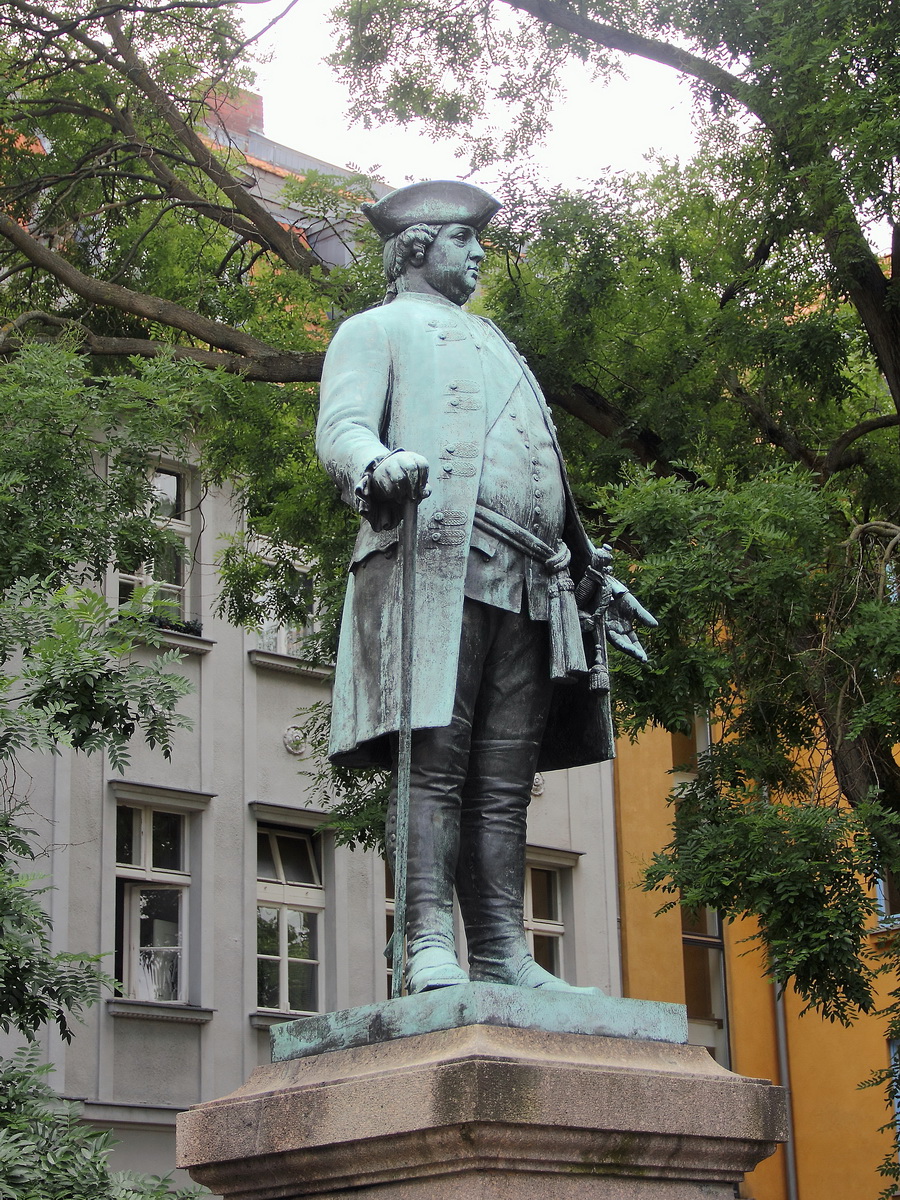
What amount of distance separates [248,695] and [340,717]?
13475 mm

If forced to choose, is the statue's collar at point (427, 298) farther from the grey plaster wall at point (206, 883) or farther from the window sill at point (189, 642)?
the window sill at point (189, 642)

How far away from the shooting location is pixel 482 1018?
3.96 metres

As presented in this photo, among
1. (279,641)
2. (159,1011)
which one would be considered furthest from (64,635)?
(279,641)

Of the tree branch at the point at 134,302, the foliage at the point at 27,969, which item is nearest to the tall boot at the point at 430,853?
the foliage at the point at 27,969

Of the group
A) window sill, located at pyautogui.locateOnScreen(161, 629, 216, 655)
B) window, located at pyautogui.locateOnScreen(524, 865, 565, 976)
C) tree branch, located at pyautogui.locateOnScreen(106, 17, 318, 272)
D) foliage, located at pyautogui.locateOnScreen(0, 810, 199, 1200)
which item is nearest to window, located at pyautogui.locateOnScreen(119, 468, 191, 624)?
window sill, located at pyautogui.locateOnScreen(161, 629, 216, 655)

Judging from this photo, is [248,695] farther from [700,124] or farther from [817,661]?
[817,661]

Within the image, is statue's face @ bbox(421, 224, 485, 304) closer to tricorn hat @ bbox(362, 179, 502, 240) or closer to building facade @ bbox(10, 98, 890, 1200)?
tricorn hat @ bbox(362, 179, 502, 240)

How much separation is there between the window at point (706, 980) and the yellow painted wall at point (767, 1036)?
5.0 inches

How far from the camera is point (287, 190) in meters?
15.1

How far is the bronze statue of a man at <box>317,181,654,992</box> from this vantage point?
448 cm

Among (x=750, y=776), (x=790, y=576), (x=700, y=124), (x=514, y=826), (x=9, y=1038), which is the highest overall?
(x=700, y=124)

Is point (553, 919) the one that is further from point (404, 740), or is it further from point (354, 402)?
point (404, 740)

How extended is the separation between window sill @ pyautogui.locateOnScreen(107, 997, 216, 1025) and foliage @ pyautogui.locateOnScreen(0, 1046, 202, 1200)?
7928 mm

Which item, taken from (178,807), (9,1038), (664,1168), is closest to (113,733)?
(664,1168)
